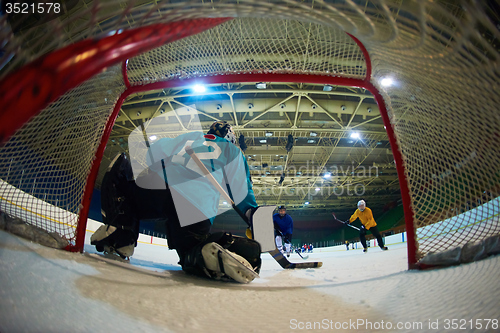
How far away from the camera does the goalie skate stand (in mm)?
1050

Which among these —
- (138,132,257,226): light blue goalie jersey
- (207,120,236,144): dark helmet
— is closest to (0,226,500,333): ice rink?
(138,132,257,226): light blue goalie jersey

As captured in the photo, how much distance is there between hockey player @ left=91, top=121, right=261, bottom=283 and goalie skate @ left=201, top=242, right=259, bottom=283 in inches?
4.4

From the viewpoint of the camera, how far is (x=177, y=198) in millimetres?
1389

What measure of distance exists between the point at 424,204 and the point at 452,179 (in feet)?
0.69

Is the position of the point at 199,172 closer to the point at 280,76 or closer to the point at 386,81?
the point at 280,76

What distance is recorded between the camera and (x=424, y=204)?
1361mm

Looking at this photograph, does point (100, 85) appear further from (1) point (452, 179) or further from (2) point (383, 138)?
(2) point (383, 138)

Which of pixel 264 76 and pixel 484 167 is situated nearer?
pixel 484 167

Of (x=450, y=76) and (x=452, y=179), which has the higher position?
(x=450, y=76)

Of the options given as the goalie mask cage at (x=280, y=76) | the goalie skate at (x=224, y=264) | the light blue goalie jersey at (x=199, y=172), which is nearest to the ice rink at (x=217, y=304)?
the goalie skate at (x=224, y=264)

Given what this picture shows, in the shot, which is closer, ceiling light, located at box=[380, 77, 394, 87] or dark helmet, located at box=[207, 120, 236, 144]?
ceiling light, located at box=[380, 77, 394, 87]

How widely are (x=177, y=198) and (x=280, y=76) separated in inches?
48.3

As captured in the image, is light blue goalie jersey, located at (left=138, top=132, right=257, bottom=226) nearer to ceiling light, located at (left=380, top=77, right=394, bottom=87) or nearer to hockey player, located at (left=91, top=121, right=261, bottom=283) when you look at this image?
hockey player, located at (left=91, top=121, right=261, bottom=283)

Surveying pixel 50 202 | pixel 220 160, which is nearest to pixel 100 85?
pixel 50 202
